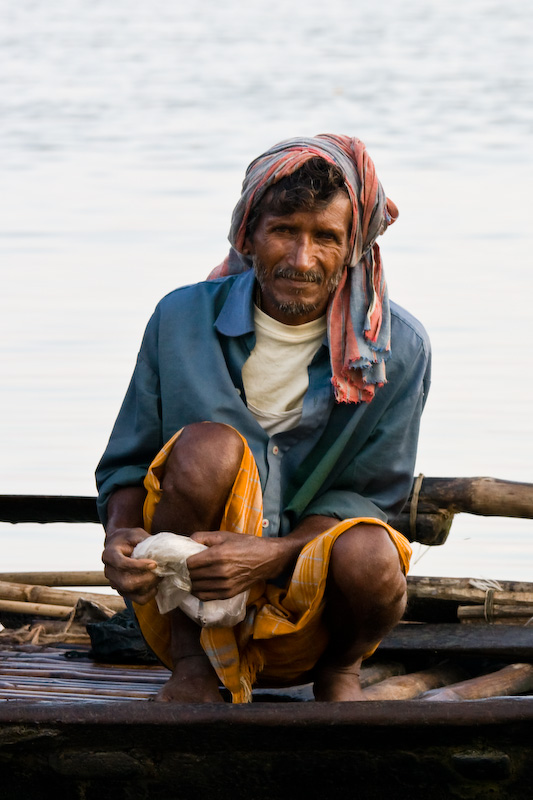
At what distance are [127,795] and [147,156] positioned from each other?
13.3 metres

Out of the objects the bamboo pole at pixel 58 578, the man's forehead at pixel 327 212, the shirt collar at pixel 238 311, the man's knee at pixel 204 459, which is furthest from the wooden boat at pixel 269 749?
the bamboo pole at pixel 58 578

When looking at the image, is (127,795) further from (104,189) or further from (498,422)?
(104,189)

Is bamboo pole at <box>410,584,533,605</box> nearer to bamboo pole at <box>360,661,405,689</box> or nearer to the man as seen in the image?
bamboo pole at <box>360,661,405,689</box>

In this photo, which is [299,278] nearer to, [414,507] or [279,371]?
[279,371]

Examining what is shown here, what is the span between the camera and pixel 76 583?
12.6ft

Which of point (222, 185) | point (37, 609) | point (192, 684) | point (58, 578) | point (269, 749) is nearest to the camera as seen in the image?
point (269, 749)

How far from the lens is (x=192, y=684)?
2471 millimetres

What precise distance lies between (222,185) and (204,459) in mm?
11196

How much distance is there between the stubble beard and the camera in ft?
8.43

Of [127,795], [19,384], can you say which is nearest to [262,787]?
[127,795]

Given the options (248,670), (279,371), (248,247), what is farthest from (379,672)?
(248,247)

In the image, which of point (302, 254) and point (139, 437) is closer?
point (302, 254)

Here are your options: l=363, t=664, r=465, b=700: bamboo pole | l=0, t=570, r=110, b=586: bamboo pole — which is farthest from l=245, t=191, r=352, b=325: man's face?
l=0, t=570, r=110, b=586: bamboo pole

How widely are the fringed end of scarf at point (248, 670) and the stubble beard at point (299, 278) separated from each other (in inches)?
25.4
